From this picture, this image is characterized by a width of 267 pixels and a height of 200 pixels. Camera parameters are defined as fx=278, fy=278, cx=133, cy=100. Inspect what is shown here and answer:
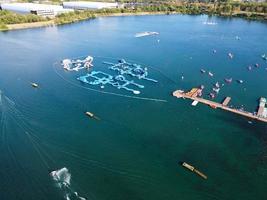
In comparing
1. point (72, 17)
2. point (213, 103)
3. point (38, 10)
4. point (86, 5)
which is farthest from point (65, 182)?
point (86, 5)

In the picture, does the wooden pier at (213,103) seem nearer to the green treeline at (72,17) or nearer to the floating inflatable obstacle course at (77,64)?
the floating inflatable obstacle course at (77,64)

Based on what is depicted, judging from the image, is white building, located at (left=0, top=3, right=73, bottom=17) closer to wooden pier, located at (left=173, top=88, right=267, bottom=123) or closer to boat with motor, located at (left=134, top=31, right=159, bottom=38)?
boat with motor, located at (left=134, top=31, right=159, bottom=38)

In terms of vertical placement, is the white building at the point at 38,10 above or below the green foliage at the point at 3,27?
above

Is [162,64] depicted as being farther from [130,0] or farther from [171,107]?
[130,0]

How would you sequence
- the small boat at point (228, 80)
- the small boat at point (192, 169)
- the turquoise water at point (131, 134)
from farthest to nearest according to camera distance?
the small boat at point (228, 80), the small boat at point (192, 169), the turquoise water at point (131, 134)

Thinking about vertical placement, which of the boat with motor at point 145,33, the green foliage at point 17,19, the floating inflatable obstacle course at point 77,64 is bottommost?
the floating inflatable obstacle course at point 77,64

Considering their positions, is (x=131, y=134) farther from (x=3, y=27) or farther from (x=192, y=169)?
(x=3, y=27)

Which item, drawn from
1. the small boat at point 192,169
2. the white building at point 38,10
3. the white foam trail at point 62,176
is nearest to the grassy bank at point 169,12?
the white building at point 38,10
